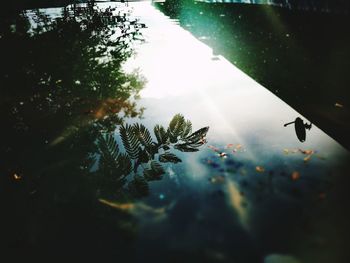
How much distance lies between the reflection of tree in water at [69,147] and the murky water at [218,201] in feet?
0.08

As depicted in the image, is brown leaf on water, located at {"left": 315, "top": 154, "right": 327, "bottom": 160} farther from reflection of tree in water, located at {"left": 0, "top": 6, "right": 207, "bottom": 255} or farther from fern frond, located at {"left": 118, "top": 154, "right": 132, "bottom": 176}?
fern frond, located at {"left": 118, "top": 154, "right": 132, "bottom": 176}

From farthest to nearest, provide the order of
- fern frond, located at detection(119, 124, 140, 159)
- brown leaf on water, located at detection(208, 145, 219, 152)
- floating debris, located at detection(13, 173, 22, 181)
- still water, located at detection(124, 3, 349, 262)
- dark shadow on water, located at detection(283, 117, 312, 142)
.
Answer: dark shadow on water, located at detection(283, 117, 312, 142) → brown leaf on water, located at detection(208, 145, 219, 152) → floating debris, located at detection(13, 173, 22, 181) → fern frond, located at detection(119, 124, 140, 159) → still water, located at detection(124, 3, 349, 262)

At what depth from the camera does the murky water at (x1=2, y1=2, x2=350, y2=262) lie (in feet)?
9.98

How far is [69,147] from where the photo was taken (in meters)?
4.55

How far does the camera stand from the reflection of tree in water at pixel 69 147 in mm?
3303

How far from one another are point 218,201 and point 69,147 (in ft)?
8.38

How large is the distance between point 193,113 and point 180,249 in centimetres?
353

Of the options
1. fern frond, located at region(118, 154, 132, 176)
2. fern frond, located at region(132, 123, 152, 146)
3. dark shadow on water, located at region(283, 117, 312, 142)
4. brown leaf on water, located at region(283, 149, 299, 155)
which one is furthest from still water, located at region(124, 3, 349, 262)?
fern frond, located at region(132, 123, 152, 146)

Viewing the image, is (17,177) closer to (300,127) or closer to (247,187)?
(247,187)

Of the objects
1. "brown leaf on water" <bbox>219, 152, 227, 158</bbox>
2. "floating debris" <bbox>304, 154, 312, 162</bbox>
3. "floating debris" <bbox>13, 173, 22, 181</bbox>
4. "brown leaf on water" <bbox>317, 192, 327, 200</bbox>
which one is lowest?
"brown leaf on water" <bbox>219, 152, 227, 158</bbox>

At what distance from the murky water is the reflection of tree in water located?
2 cm

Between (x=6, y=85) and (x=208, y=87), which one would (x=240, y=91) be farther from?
(x=6, y=85)

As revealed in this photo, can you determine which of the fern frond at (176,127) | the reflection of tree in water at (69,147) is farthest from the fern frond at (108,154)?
the fern frond at (176,127)

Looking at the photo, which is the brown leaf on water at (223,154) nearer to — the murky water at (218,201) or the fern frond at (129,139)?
the murky water at (218,201)
